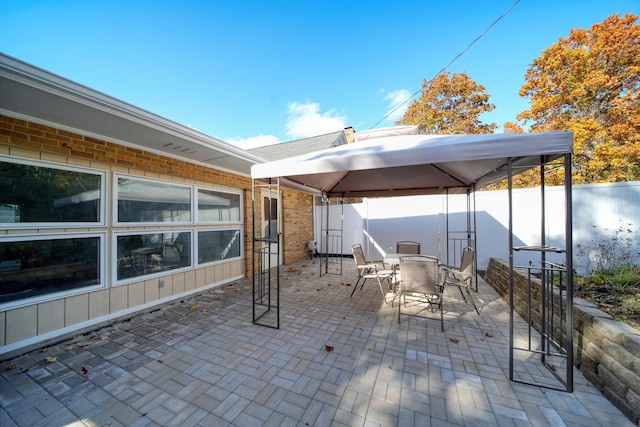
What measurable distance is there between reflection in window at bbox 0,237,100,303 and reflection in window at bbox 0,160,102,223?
298mm

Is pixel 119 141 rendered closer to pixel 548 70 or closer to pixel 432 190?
pixel 432 190

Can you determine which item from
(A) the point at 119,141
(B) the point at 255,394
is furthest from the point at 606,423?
(A) the point at 119,141

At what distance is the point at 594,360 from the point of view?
6.70 ft

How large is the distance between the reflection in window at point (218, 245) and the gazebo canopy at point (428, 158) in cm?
199

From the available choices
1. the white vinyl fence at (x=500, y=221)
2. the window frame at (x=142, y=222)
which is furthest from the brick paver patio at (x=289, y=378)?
the white vinyl fence at (x=500, y=221)

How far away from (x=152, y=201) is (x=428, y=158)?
14.1 feet

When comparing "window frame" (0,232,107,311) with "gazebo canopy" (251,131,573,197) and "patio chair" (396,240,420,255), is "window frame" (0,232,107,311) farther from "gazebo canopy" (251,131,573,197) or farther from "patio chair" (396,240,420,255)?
"patio chair" (396,240,420,255)

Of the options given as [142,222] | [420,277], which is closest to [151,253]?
[142,222]

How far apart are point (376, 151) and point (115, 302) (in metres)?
4.22

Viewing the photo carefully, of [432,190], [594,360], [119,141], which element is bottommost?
[594,360]

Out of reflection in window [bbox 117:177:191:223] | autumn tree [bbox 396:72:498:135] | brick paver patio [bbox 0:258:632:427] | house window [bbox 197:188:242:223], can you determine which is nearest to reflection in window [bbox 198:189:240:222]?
house window [bbox 197:188:242:223]

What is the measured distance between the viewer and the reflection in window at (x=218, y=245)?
4770mm

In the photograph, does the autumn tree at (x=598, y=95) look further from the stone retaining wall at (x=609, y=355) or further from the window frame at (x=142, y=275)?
the window frame at (x=142, y=275)

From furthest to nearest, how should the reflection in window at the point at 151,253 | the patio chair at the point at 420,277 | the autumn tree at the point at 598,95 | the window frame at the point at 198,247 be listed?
the autumn tree at the point at 598,95, the window frame at the point at 198,247, the reflection in window at the point at 151,253, the patio chair at the point at 420,277
